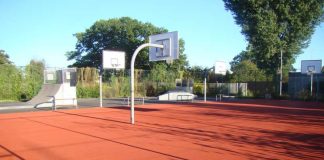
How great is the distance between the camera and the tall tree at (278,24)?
34.9 metres

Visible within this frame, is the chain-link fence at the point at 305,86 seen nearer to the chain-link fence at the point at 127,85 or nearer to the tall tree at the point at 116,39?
the chain-link fence at the point at 127,85

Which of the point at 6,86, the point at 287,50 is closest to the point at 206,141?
the point at 6,86

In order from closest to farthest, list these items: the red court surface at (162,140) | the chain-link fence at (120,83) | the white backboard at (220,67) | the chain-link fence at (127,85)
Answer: the red court surface at (162,140), the chain-link fence at (127,85), the white backboard at (220,67), the chain-link fence at (120,83)

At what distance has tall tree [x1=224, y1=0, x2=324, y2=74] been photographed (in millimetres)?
34938

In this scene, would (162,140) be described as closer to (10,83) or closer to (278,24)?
(10,83)

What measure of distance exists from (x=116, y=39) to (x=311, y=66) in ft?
102

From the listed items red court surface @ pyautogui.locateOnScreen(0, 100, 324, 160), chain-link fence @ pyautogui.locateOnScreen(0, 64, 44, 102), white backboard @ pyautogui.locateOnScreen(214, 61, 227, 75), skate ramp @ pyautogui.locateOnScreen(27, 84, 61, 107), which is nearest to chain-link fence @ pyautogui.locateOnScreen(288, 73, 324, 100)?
white backboard @ pyautogui.locateOnScreen(214, 61, 227, 75)

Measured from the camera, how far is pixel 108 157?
25.4ft

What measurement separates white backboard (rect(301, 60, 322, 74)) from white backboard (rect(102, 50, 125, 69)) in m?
18.9

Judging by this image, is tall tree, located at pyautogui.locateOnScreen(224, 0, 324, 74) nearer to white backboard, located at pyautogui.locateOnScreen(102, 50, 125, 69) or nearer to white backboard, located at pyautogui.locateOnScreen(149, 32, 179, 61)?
white backboard, located at pyautogui.locateOnScreen(102, 50, 125, 69)

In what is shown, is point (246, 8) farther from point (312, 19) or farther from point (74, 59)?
point (74, 59)

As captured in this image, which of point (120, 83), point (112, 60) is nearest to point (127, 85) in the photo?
point (120, 83)

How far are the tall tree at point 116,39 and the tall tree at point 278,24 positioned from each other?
60.0 ft

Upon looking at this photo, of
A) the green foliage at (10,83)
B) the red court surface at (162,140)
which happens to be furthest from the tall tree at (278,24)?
the green foliage at (10,83)
